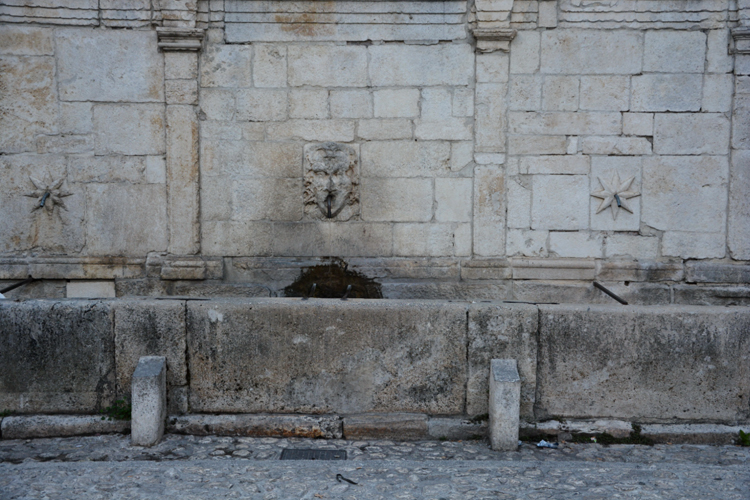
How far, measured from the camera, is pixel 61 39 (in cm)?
517

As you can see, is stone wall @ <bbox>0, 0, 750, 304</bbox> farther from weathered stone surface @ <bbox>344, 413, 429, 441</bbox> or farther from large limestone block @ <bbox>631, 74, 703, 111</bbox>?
weathered stone surface @ <bbox>344, 413, 429, 441</bbox>

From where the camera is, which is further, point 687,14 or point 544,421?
point 687,14

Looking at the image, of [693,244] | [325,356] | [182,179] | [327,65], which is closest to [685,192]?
[693,244]

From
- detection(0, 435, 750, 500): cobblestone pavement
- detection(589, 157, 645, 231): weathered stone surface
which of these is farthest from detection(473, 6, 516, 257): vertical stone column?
detection(0, 435, 750, 500): cobblestone pavement

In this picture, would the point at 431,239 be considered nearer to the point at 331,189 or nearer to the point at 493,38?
the point at 331,189

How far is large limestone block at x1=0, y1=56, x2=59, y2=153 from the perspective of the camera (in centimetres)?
518

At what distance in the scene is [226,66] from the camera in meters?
5.25

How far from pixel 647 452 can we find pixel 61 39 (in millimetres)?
5406

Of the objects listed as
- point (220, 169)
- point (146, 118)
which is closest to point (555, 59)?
point (220, 169)

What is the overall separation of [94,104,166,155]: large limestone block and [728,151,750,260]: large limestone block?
4927 millimetres

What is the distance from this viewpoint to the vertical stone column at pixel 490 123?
5133mm

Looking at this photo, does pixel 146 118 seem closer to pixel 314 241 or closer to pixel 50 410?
pixel 314 241

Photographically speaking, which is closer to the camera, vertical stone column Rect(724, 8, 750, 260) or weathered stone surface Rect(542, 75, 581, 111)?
vertical stone column Rect(724, 8, 750, 260)

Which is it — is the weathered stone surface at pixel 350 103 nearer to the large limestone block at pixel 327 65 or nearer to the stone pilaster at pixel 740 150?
the large limestone block at pixel 327 65
